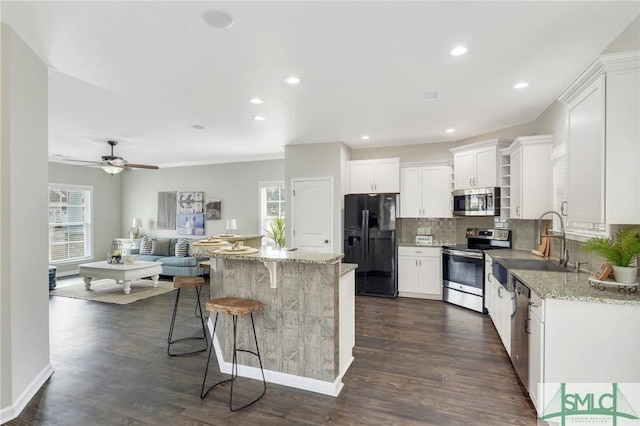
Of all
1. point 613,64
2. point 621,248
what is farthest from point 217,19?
point 621,248

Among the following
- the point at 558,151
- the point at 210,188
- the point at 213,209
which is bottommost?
the point at 213,209

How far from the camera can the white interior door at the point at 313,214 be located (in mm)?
5562

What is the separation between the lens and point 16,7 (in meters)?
1.93

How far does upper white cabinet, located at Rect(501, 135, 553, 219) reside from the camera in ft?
12.2

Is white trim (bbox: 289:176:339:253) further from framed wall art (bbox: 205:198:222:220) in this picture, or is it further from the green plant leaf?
the green plant leaf

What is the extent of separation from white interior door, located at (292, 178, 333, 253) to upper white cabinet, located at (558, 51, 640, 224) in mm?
3823

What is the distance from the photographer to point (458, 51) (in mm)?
2439

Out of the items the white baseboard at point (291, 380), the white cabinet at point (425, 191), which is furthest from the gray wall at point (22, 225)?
the white cabinet at point (425, 191)

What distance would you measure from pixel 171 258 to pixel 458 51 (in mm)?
6726

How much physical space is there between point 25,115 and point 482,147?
5.11 m

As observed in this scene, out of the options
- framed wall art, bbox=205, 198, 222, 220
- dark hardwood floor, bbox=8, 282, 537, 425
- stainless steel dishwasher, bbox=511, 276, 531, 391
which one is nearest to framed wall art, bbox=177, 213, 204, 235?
framed wall art, bbox=205, 198, 222, 220

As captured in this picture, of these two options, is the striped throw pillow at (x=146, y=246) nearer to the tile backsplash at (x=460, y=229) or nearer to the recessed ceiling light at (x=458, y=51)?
the tile backsplash at (x=460, y=229)

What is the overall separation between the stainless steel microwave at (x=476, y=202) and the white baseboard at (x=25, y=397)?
526 centimetres

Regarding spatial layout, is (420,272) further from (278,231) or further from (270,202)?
(270,202)
